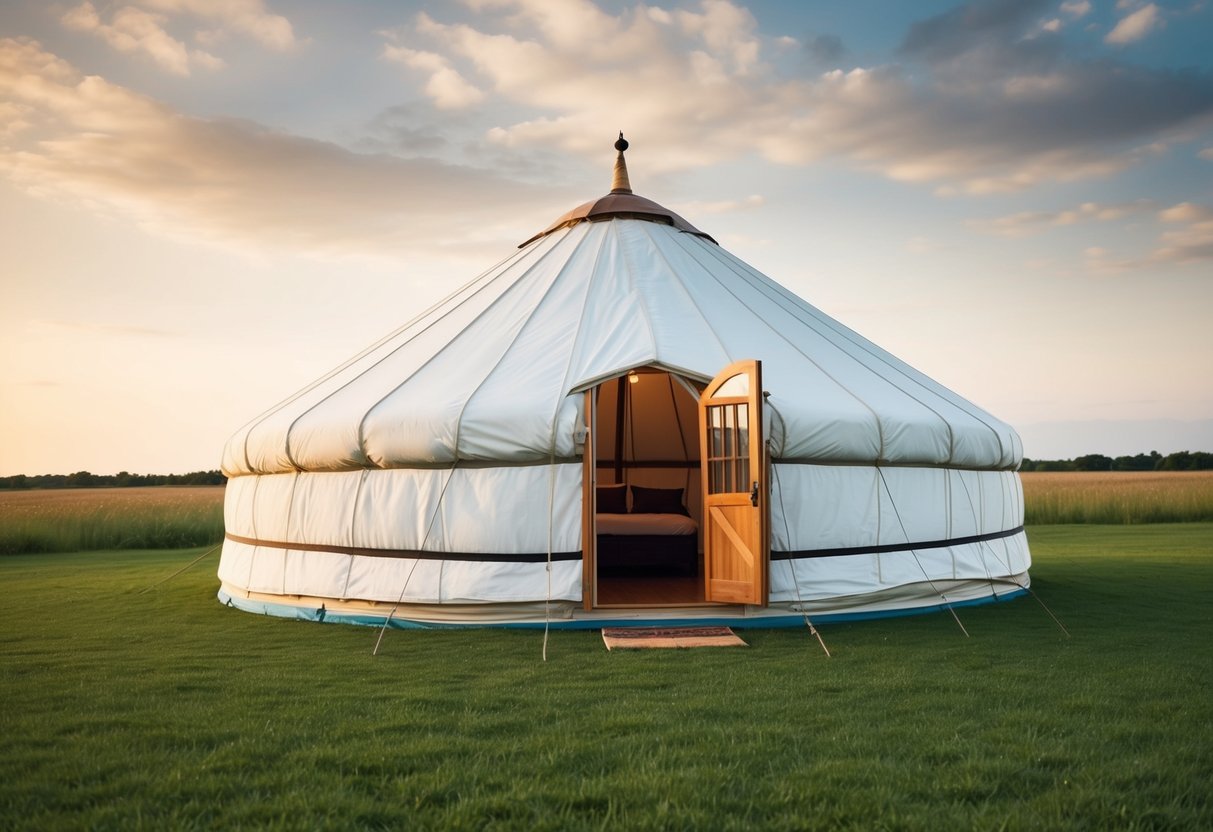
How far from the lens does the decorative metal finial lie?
27.5 ft

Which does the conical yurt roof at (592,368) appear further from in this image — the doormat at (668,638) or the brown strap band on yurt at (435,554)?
the doormat at (668,638)

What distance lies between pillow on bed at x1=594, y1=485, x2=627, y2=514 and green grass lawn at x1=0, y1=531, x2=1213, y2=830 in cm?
410

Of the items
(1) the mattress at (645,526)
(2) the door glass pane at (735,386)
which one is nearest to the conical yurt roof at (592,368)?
(2) the door glass pane at (735,386)

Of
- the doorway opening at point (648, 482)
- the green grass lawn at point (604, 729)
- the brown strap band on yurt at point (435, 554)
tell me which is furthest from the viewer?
the doorway opening at point (648, 482)

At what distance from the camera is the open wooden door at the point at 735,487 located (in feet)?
17.7

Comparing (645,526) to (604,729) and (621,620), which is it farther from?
(604,729)

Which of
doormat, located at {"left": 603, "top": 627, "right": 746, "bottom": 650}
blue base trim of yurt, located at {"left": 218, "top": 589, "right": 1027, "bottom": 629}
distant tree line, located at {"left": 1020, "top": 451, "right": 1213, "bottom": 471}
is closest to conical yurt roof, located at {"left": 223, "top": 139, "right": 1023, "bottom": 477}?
blue base trim of yurt, located at {"left": 218, "top": 589, "right": 1027, "bottom": 629}

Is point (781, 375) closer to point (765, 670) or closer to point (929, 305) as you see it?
point (765, 670)

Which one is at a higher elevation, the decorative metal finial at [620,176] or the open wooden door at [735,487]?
the decorative metal finial at [620,176]

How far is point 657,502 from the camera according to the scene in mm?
9453

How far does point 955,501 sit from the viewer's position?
6.52 m

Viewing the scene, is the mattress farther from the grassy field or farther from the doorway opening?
the grassy field

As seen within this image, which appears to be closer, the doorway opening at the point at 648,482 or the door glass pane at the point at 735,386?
the door glass pane at the point at 735,386

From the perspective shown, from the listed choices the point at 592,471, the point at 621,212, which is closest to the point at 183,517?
the point at 621,212
